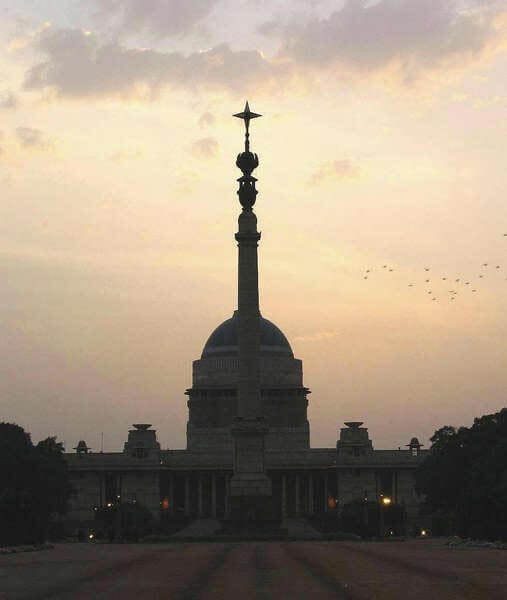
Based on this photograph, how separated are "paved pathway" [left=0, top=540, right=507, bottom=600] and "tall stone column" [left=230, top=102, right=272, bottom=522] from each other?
4977 cm

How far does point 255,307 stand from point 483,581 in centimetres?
8570

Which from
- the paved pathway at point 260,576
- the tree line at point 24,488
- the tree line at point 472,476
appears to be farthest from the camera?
the tree line at point 24,488

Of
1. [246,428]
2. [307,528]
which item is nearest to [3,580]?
[246,428]

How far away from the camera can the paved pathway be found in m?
47.7

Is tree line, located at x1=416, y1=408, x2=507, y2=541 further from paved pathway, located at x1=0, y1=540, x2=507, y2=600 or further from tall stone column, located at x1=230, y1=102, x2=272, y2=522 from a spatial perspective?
paved pathway, located at x1=0, y1=540, x2=507, y2=600

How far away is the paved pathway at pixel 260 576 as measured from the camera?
4766cm

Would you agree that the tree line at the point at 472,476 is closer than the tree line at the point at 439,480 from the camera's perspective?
Yes

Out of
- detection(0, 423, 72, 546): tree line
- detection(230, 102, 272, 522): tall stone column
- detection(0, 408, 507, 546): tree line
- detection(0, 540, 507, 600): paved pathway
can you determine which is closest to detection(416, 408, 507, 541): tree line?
detection(0, 408, 507, 546): tree line

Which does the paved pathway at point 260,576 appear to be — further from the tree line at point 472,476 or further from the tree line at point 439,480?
the tree line at point 439,480

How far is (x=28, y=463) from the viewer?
12612cm

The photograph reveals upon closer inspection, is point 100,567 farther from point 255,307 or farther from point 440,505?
point 440,505

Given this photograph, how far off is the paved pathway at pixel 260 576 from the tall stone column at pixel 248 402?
49770mm

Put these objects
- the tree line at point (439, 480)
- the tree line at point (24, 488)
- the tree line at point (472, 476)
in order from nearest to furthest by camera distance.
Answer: the tree line at point (472, 476), the tree line at point (439, 480), the tree line at point (24, 488)

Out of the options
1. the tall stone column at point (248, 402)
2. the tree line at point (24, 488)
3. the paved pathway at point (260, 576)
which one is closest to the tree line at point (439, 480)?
the tree line at point (24, 488)
